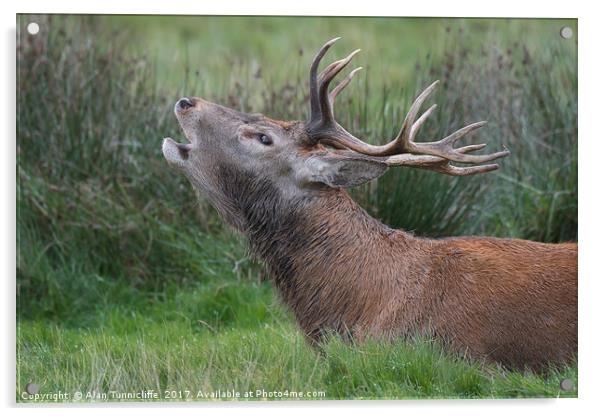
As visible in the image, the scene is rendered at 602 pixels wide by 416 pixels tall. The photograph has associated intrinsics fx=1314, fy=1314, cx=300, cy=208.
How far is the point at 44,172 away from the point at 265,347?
2620mm

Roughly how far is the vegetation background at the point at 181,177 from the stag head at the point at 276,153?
914 mm

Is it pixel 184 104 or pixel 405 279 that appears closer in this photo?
pixel 405 279

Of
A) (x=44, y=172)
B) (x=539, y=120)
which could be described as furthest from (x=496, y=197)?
(x=44, y=172)

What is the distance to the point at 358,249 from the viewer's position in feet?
22.4

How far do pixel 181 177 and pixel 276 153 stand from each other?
7.27 feet

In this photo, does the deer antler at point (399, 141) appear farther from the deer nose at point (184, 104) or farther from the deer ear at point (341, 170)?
the deer nose at point (184, 104)

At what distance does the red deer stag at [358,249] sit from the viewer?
6.57 meters

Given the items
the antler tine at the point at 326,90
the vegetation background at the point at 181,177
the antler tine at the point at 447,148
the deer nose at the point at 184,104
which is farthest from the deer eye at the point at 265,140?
the vegetation background at the point at 181,177

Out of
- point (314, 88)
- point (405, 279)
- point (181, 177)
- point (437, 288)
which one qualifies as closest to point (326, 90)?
point (314, 88)

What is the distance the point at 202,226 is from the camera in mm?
8906

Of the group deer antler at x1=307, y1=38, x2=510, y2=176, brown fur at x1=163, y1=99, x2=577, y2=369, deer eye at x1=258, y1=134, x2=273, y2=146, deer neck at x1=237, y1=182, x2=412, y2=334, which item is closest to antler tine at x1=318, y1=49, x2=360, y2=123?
deer antler at x1=307, y1=38, x2=510, y2=176

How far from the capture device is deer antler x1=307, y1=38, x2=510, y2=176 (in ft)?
21.5

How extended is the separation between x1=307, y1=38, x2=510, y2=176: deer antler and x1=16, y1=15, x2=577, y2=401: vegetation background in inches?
37.5

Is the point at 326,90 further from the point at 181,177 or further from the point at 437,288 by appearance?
the point at 181,177
